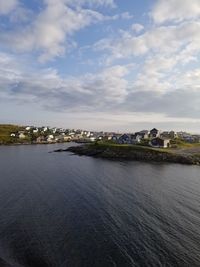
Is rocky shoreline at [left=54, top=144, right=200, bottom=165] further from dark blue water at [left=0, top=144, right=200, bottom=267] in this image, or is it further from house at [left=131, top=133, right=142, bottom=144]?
dark blue water at [left=0, top=144, right=200, bottom=267]

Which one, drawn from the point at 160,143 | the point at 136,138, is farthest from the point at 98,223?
the point at 136,138

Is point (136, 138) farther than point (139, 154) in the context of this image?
Yes

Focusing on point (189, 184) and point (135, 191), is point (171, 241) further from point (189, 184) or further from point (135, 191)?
point (189, 184)

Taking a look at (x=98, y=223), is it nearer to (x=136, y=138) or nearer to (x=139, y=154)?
(x=139, y=154)

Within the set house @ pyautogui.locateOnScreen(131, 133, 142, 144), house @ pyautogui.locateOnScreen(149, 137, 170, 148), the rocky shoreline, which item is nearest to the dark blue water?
the rocky shoreline

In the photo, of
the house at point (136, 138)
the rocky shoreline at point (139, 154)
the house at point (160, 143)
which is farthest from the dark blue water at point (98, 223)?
the house at point (136, 138)
